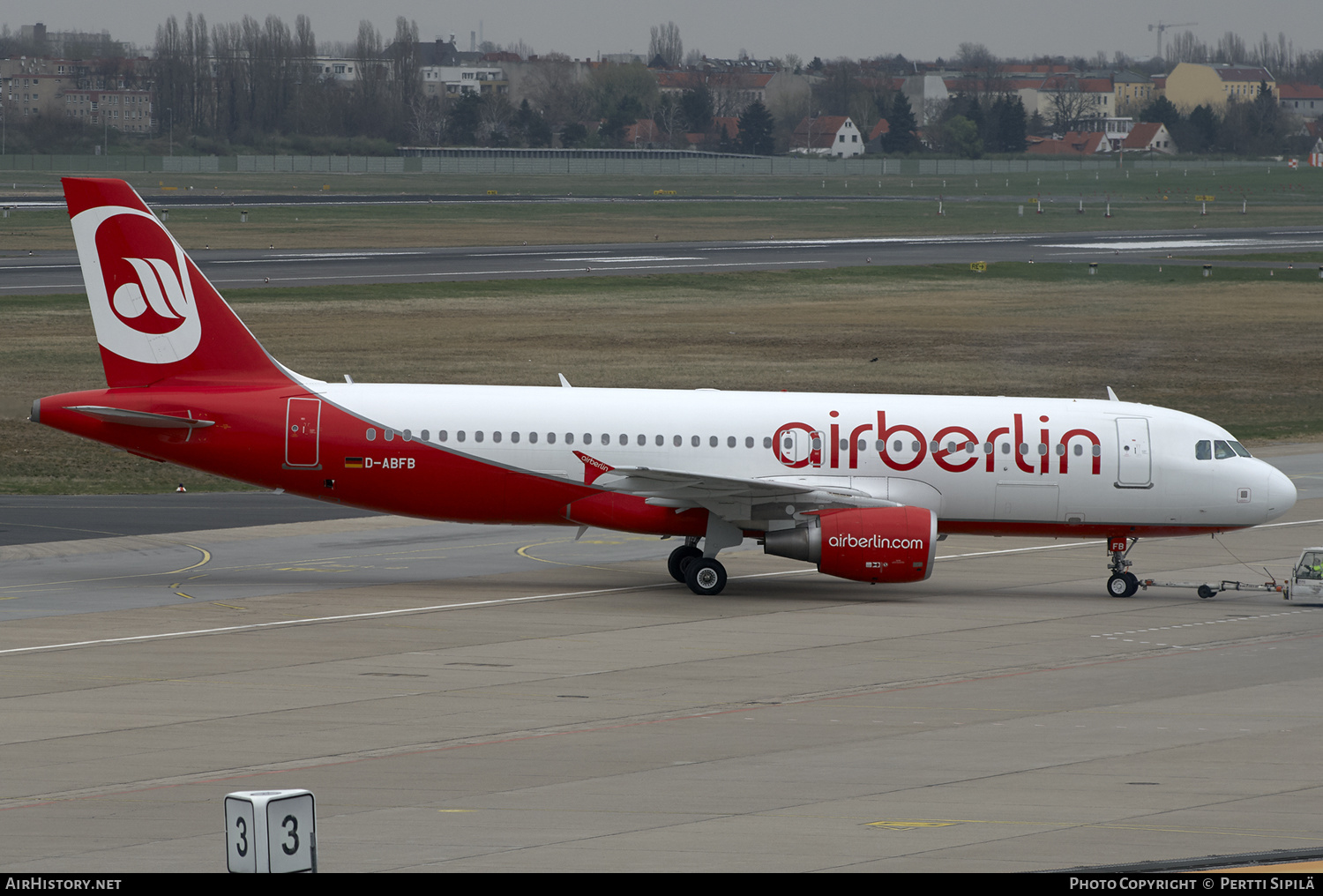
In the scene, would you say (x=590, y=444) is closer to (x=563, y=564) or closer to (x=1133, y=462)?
(x=563, y=564)

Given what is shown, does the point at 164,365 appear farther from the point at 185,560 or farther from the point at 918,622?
the point at 918,622

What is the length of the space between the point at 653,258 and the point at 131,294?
73159 millimetres

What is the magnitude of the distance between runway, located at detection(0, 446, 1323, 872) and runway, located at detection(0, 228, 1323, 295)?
54.2m

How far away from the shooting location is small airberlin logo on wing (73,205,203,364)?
3475 cm

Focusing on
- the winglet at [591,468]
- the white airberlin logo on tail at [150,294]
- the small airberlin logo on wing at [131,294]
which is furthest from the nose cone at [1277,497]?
the white airberlin logo on tail at [150,294]

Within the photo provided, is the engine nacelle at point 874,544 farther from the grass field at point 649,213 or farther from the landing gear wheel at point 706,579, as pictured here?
the grass field at point 649,213

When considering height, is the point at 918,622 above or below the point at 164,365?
below

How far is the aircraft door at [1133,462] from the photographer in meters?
35.0

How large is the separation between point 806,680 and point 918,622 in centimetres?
603

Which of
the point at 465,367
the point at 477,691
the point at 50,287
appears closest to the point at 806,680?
the point at 477,691

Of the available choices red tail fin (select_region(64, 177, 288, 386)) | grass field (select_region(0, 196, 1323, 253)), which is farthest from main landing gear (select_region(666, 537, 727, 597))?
grass field (select_region(0, 196, 1323, 253))

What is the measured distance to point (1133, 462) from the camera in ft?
115

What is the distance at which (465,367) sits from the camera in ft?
217

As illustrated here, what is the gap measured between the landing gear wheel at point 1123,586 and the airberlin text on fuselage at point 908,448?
2263 millimetres
